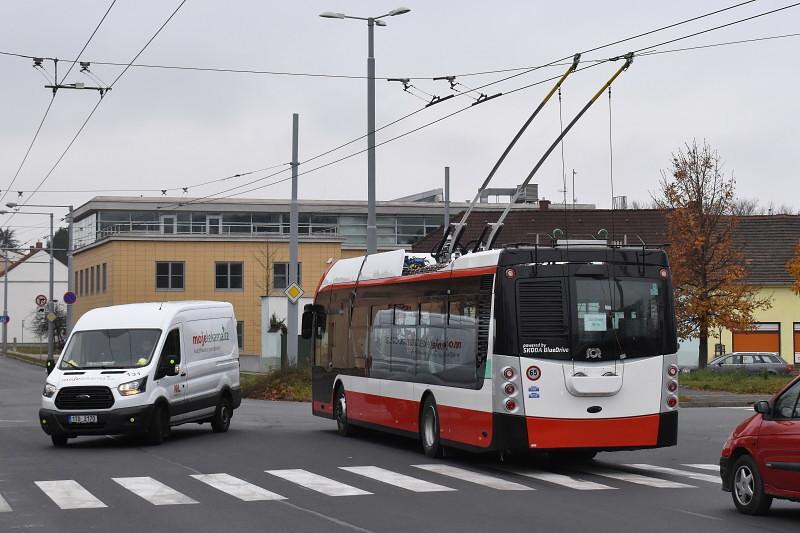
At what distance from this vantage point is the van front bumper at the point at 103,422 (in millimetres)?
21062

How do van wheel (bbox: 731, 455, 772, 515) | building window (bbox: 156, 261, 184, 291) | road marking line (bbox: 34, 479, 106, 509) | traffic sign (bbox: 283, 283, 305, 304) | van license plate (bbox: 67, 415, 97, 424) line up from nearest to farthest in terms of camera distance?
van wheel (bbox: 731, 455, 772, 515) → road marking line (bbox: 34, 479, 106, 509) → van license plate (bbox: 67, 415, 97, 424) → traffic sign (bbox: 283, 283, 305, 304) → building window (bbox: 156, 261, 184, 291)

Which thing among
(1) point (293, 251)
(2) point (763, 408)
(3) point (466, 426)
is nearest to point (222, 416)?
(3) point (466, 426)

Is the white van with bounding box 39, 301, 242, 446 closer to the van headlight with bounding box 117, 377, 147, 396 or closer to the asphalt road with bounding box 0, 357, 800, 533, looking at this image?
the van headlight with bounding box 117, 377, 147, 396

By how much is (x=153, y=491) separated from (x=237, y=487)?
99cm

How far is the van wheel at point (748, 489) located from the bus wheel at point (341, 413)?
11.4 metres

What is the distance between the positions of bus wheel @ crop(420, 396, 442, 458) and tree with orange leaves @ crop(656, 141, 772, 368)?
29.2m

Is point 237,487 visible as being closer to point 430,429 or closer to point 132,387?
point 430,429

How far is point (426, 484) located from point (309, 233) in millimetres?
68832

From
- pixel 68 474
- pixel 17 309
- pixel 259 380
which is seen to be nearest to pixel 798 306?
pixel 259 380

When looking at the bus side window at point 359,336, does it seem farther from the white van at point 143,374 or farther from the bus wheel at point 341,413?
the white van at point 143,374

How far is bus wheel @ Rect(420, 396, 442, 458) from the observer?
62.5ft

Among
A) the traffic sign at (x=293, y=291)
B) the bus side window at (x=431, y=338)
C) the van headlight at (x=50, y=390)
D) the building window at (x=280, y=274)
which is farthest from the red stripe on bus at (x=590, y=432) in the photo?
the building window at (x=280, y=274)

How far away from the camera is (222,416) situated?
984 inches

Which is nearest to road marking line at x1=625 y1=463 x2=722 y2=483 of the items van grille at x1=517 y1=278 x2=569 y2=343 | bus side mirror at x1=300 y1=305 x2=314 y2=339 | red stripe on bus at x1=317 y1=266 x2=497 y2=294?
van grille at x1=517 y1=278 x2=569 y2=343
